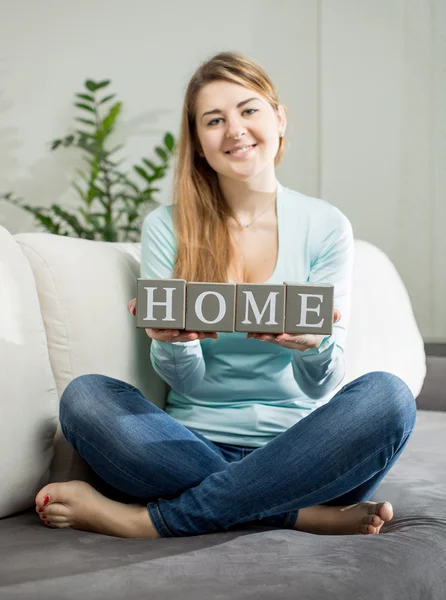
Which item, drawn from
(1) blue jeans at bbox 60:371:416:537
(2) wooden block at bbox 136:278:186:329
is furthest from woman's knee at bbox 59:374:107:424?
(2) wooden block at bbox 136:278:186:329

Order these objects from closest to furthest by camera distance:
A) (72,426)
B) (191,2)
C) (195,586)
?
(195,586) < (72,426) < (191,2)

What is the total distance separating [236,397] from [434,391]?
36.6 inches

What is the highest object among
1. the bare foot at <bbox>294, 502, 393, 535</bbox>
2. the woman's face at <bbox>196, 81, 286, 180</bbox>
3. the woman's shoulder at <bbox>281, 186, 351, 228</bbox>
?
the woman's face at <bbox>196, 81, 286, 180</bbox>

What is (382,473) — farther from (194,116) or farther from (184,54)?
(184,54)

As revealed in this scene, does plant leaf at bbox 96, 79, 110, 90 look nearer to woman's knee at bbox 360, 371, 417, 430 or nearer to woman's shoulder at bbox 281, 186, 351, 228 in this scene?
woman's shoulder at bbox 281, 186, 351, 228

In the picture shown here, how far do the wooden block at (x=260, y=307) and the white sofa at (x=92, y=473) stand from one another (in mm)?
302

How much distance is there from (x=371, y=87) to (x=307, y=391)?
1.94 meters

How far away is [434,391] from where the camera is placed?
213 cm

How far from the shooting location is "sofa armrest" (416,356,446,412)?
2125 millimetres

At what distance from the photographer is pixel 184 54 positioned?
10.8ft

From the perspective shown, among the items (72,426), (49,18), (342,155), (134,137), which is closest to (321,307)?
(72,426)

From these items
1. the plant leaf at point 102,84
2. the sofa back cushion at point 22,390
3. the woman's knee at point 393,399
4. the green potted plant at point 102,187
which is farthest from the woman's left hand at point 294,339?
the plant leaf at point 102,84

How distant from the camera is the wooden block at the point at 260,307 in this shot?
1043mm

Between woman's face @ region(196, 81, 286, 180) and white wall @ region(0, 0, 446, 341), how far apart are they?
1.45 meters
